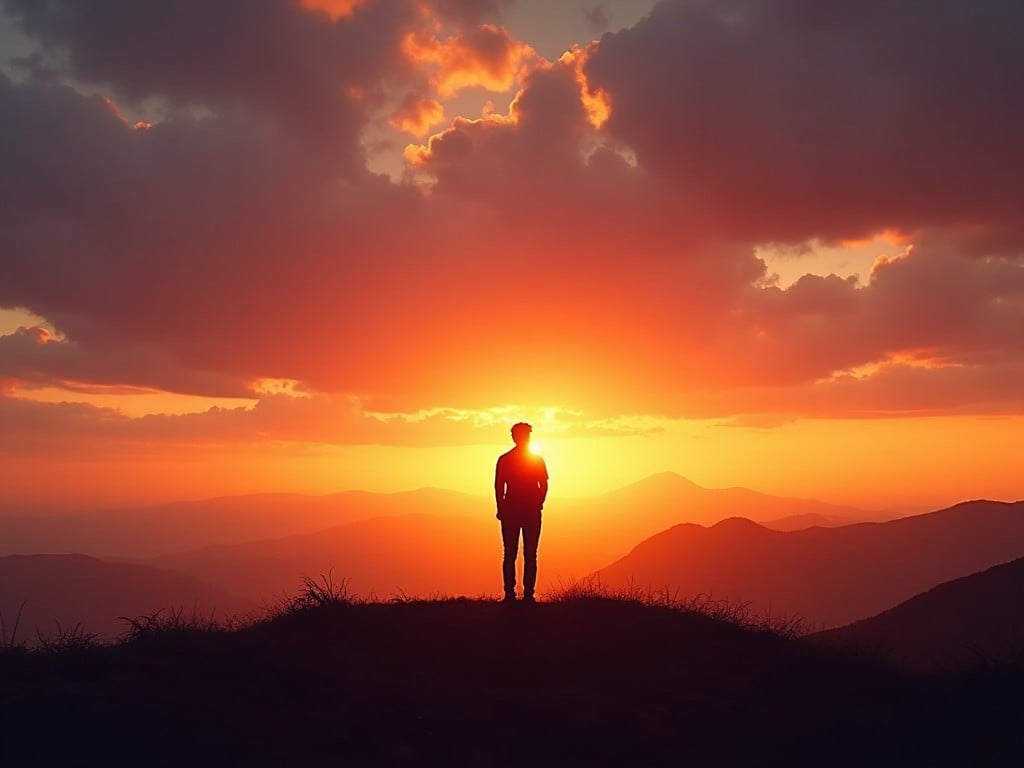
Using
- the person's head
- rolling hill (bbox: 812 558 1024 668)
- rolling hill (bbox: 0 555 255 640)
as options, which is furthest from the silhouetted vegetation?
rolling hill (bbox: 0 555 255 640)

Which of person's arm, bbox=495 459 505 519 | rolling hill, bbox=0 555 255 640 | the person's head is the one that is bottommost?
rolling hill, bbox=0 555 255 640

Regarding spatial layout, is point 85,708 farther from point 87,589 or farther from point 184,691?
point 87,589

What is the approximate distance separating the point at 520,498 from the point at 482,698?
5.25 m

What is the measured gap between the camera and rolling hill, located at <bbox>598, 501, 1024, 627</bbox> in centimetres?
11819

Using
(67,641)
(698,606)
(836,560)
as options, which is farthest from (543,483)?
(836,560)

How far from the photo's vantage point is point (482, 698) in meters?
10.5

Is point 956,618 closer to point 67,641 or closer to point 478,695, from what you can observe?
point 478,695

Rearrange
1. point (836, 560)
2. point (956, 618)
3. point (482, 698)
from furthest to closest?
point (836, 560) → point (956, 618) → point (482, 698)

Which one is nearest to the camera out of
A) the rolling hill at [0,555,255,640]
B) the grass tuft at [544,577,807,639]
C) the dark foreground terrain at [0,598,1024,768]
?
the dark foreground terrain at [0,598,1024,768]

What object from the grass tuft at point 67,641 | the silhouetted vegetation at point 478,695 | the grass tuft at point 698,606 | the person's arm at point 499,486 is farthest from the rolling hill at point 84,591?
the silhouetted vegetation at point 478,695

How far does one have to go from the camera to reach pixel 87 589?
173 metres

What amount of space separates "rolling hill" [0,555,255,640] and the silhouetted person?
145 metres

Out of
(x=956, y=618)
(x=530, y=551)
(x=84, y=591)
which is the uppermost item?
(x=530, y=551)

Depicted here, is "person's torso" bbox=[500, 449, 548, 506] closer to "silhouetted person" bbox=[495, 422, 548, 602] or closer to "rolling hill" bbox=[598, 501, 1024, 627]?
"silhouetted person" bbox=[495, 422, 548, 602]
